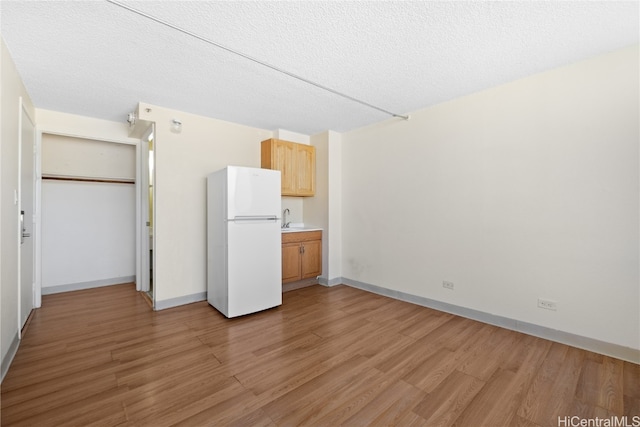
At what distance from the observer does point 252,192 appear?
3326 millimetres

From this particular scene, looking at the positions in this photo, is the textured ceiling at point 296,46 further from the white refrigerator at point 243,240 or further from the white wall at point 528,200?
the white refrigerator at point 243,240

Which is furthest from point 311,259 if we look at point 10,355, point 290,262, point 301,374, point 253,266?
point 10,355

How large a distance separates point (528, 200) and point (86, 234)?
19.0 feet

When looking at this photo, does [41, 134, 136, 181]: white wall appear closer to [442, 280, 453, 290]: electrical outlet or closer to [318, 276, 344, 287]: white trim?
[318, 276, 344, 287]: white trim

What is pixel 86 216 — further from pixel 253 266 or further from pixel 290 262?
pixel 290 262

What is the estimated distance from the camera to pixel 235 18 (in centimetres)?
185

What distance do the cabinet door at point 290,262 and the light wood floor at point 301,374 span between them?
966 millimetres

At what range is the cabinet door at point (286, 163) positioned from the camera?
13.9 feet

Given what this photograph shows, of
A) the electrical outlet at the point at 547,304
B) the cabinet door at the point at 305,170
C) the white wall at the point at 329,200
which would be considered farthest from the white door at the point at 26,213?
the electrical outlet at the point at 547,304

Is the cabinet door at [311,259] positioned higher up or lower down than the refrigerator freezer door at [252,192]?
lower down

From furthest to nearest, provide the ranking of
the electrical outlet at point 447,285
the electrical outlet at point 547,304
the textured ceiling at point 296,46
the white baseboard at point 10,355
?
the electrical outlet at point 447,285
the electrical outlet at point 547,304
the white baseboard at point 10,355
the textured ceiling at point 296,46

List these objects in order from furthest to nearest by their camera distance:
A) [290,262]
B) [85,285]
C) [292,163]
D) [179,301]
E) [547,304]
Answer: [292,163] < [85,285] < [290,262] < [179,301] < [547,304]

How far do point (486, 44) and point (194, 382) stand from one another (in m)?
3.25

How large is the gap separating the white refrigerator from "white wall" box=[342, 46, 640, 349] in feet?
5.15
